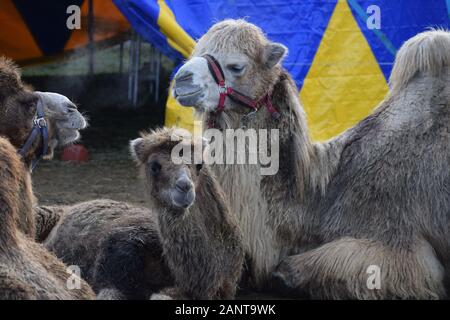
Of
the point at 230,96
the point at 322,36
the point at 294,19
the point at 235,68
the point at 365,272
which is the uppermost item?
the point at 294,19

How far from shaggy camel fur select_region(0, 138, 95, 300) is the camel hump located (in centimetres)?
251

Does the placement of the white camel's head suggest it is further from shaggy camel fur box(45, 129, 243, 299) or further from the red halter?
shaggy camel fur box(45, 129, 243, 299)

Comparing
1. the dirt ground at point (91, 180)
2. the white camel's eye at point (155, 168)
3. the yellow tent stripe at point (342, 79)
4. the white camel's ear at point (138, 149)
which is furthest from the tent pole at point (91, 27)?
the white camel's eye at point (155, 168)

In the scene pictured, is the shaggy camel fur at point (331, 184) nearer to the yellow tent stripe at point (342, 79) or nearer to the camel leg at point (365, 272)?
the camel leg at point (365, 272)

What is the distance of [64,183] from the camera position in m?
7.89

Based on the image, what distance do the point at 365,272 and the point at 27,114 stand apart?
6.17ft

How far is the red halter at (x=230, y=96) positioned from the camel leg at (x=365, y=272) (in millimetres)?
807

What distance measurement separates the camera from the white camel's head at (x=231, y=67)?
4.97 meters

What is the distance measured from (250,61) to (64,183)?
10.7 ft

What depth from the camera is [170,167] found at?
452cm

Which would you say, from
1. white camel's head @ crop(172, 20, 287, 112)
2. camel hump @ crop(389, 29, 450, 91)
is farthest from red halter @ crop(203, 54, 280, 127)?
camel hump @ crop(389, 29, 450, 91)

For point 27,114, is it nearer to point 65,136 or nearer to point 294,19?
point 65,136

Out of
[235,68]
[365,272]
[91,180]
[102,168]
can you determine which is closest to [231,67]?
[235,68]
